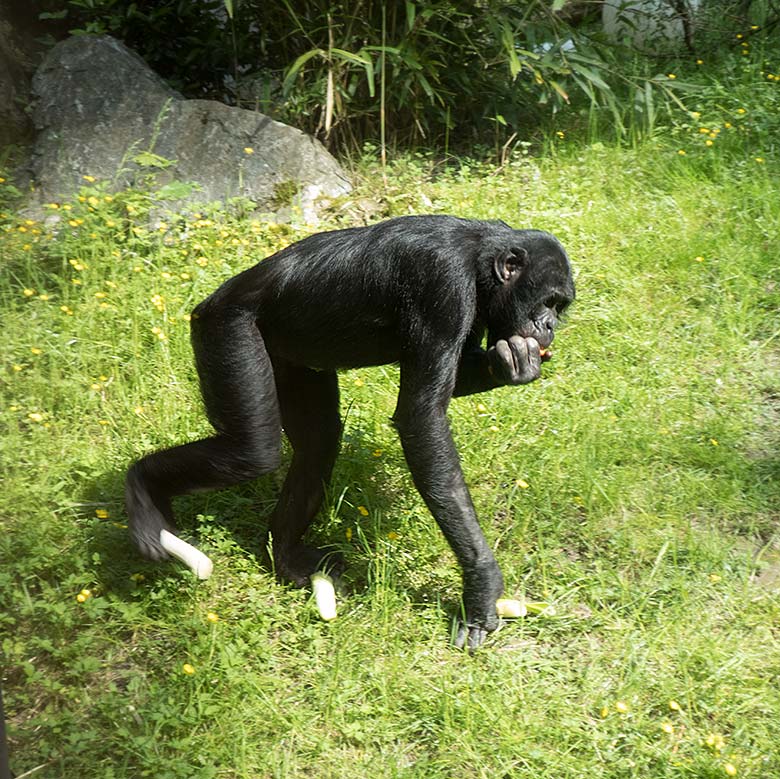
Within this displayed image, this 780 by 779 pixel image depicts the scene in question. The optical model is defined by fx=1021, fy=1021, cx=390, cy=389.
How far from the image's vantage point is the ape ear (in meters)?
4.06

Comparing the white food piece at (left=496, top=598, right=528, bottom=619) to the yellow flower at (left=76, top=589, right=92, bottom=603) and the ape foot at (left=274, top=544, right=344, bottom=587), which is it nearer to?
the ape foot at (left=274, top=544, right=344, bottom=587)

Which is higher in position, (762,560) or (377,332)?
(377,332)

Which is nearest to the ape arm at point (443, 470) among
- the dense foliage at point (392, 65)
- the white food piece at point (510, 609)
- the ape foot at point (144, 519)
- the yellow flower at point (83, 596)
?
the white food piece at point (510, 609)

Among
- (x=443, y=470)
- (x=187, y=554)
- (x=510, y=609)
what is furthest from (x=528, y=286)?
(x=187, y=554)

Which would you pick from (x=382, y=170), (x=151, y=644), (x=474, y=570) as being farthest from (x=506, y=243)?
(x=382, y=170)

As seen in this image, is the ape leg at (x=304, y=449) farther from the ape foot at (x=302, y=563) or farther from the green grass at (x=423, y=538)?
the green grass at (x=423, y=538)

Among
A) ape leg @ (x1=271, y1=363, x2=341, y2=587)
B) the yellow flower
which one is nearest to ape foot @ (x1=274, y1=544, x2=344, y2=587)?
ape leg @ (x1=271, y1=363, x2=341, y2=587)

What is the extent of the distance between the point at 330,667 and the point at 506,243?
1807mm

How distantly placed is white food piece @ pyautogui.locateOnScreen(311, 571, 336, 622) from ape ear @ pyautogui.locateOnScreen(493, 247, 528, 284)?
56.6 inches

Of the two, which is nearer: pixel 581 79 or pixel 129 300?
pixel 129 300

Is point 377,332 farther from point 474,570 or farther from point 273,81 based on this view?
point 273,81

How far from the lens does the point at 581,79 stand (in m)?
7.56

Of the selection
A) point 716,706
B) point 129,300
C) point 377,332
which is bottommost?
point 716,706

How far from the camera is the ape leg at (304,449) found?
441 cm
